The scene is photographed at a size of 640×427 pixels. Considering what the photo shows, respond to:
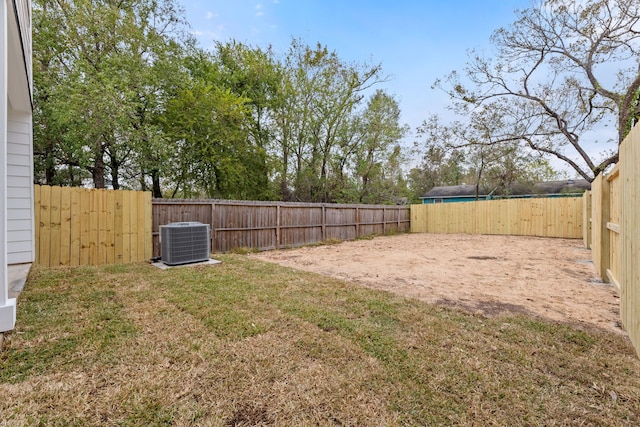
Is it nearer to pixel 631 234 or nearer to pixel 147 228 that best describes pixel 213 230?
pixel 147 228

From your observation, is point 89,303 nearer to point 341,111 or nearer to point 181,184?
point 181,184

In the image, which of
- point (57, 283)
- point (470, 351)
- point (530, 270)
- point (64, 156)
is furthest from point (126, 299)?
point (64, 156)

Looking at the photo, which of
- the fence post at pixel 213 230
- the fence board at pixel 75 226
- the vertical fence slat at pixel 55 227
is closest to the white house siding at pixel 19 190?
the vertical fence slat at pixel 55 227

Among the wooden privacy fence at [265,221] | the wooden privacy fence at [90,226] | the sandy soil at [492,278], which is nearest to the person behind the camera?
the sandy soil at [492,278]

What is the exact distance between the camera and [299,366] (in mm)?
1884

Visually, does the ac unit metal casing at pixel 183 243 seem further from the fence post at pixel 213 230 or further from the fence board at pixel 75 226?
the fence post at pixel 213 230

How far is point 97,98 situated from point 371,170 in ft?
41.6

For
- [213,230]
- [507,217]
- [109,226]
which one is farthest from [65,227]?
[507,217]

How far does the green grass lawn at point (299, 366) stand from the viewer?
57.4 inches

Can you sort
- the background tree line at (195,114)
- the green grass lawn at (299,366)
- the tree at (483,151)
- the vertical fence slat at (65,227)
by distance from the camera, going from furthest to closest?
the tree at (483,151) → the background tree line at (195,114) → the vertical fence slat at (65,227) → the green grass lawn at (299,366)

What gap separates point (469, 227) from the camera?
1315 cm

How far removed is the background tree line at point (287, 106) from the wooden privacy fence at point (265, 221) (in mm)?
3932

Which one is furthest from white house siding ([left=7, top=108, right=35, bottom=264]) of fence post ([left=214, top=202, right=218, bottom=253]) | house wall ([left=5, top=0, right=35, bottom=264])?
fence post ([left=214, top=202, right=218, bottom=253])

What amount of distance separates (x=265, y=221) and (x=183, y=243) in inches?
126
